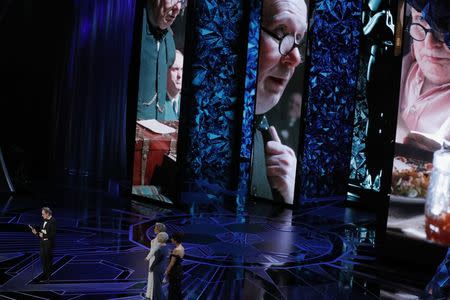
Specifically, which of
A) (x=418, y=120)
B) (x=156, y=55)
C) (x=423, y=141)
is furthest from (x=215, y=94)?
(x=423, y=141)

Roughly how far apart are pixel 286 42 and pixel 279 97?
1076mm

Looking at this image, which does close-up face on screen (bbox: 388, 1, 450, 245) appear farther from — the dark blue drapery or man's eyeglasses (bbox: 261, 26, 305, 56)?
the dark blue drapery

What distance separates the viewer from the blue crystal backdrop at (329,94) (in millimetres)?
9922

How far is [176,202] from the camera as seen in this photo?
941 centimetres

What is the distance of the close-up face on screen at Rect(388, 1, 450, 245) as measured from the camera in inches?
235

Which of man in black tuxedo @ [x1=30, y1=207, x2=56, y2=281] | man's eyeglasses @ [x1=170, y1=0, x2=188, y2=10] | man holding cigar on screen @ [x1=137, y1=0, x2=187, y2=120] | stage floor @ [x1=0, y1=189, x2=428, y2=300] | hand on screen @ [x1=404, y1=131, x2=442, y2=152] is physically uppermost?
man's eyeglasses @ [x1=170, y1=0, x2=188, y2=10]

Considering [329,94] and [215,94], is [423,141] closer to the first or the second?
[329,94]

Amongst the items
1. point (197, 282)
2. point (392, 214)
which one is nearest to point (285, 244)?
point (392, 214)

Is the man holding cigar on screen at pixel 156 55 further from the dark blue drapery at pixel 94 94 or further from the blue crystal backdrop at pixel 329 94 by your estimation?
the blue crystal backdrop at pixel 329 94

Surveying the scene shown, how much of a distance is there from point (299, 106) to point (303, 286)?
4.99 metres

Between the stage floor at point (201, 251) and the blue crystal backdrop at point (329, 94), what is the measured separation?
0.73 m

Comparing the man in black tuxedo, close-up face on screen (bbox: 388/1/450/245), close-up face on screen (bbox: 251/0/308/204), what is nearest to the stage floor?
the man in black tuxedo

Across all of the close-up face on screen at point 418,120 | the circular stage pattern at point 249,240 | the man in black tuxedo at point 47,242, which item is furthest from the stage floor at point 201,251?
the close-up face on screen at point 418,120

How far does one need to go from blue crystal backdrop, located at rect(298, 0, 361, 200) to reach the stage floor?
0.73 meters
